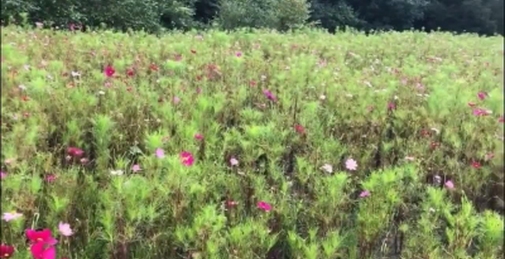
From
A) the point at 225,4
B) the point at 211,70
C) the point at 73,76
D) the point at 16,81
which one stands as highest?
the point at 16,81

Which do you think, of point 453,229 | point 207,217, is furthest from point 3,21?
point 453,229

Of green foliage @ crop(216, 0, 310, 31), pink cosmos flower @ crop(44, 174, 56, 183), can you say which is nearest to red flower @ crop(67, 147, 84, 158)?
pink cosmos flower @ crop(44, 174, 56, 183)

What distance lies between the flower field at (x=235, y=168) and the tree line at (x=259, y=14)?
4503mm

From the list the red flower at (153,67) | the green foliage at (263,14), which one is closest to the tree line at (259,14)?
the green foliage at (263,14)

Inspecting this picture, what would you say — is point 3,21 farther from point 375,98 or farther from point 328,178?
point 375,98

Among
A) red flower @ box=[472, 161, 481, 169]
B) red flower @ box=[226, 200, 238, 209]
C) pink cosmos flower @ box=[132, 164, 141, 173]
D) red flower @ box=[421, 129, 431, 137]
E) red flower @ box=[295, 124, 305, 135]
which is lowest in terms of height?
red flower @ box=[226, 200, 238, 209]

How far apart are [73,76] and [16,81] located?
1.59 metres

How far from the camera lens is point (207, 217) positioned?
1615 mm

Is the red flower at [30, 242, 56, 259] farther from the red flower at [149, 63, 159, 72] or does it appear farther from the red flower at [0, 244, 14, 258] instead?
the red flower at [149, 63, 159, 72]

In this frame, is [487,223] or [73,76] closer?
[487,223]

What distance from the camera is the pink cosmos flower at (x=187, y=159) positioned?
1.78 m

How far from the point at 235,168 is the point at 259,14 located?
10.1 meters

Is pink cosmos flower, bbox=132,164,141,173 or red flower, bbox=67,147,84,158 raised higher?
red flower, bbox=67,147,84,158

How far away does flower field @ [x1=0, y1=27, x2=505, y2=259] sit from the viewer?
1495 mm
